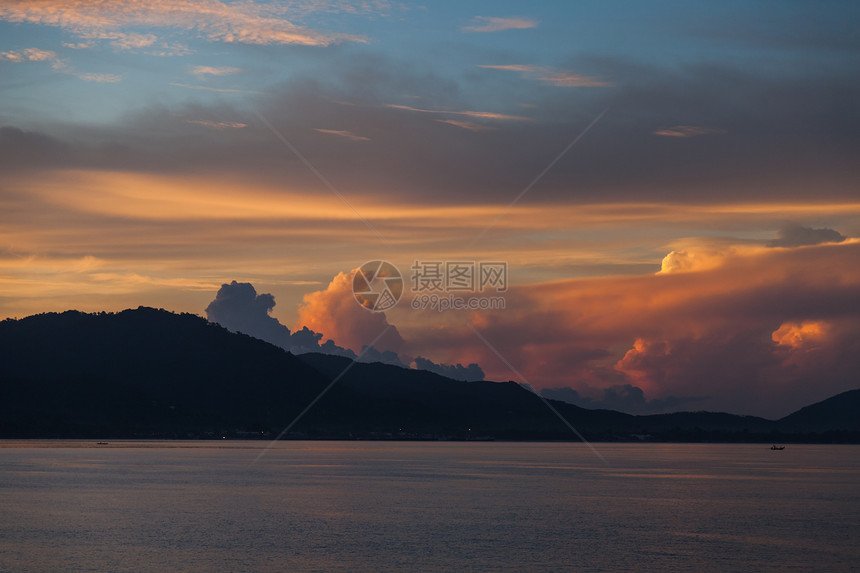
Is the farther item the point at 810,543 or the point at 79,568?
the point at 810,543

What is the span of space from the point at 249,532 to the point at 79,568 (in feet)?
68.7

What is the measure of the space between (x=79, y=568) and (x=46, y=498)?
55.0 metres

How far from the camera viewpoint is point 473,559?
225ft

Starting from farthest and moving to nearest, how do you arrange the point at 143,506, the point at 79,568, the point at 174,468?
the point at 174,468 < the point at 143,506 < the point at 79,568

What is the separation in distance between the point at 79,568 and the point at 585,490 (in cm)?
8676

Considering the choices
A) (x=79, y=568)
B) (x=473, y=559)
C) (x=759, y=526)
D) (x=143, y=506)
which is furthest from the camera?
(x=143, y=506)

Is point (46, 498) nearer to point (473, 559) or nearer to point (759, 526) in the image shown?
point (473, 559)

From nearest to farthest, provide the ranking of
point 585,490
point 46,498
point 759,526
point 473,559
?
point 473,559 < point 759,526 < point 46,498 < point 585,490

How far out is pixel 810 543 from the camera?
78438 mm

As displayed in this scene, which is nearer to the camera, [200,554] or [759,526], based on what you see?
[200,554]

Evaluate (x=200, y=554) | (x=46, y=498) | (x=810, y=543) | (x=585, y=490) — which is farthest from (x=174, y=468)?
(x=810, y=543)

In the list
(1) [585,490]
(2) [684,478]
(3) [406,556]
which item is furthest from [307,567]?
(2) [684,478]

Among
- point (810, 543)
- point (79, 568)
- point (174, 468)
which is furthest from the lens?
point (174, 468)

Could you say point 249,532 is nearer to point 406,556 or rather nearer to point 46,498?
point 406,556
